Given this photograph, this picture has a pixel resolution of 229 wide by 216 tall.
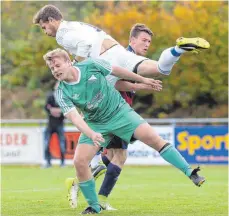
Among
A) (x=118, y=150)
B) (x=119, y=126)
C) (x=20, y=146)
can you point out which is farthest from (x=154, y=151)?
(x=119, y=126)

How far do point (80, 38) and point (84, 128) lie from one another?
4.63 ft

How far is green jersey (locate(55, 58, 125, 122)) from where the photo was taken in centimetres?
921

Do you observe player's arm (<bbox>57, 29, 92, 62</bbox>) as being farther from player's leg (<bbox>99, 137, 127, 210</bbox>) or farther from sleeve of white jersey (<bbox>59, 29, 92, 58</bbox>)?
player's leg (<bbox>99, 137, 127, 210</bbox>)

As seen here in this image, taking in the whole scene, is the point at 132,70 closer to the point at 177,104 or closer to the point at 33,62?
the point at 177,104

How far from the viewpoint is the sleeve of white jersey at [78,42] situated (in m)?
9.76

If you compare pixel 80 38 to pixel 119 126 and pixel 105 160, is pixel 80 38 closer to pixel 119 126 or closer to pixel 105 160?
pixel 119 126

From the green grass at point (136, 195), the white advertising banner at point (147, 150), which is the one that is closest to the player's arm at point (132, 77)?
the green grass at point (136, 195)

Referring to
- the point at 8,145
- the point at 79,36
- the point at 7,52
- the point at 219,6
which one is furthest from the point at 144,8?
the point at 79,36

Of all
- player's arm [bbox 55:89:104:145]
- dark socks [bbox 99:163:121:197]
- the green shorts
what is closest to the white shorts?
the green shorts

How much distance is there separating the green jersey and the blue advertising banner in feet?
40.0

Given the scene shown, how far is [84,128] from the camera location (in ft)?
29.0

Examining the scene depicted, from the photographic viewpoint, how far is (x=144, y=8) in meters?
30.2

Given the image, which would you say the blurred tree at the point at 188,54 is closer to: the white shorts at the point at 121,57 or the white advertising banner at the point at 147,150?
the white advertising banner at the point at 147,150

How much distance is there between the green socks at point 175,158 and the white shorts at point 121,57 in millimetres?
1063
